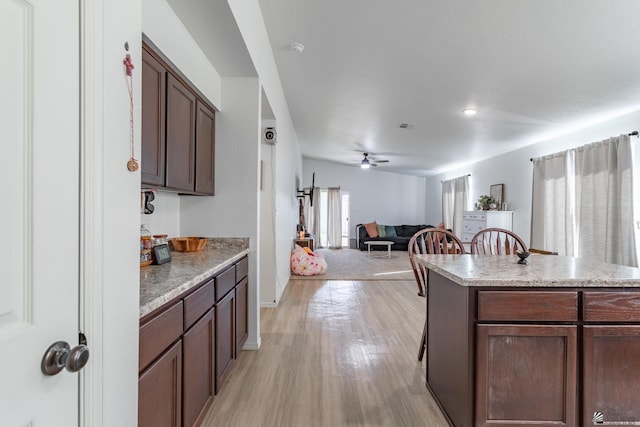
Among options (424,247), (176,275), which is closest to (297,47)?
(424,247)

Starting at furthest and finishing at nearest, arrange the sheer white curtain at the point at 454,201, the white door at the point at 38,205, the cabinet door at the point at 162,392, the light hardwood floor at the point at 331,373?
the sheer white curtain at the point at 454,201 → the light hardwood floor at the point at 331,373 → the cabinet door at the point at 162,392 → the white door at the point at 38,205

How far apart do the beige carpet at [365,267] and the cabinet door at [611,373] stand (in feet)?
13.1

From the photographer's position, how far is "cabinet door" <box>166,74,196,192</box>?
1.86 m

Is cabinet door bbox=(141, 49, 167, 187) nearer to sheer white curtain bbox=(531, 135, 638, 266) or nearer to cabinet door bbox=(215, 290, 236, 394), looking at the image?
cabinet door bbox=(215, 290, 236, 394)

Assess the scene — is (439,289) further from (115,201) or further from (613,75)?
(613,75)

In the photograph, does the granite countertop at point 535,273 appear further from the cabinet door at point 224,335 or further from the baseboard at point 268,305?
the baseboard at point 268,305

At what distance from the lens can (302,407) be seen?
1.90 meters

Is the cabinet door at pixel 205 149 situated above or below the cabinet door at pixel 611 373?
above

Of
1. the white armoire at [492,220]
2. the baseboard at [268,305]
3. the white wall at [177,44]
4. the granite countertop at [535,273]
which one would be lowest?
the baseboard at [268,305]

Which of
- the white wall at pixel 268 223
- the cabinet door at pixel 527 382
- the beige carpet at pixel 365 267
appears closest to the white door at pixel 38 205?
the cabinet door at pixel 527 382

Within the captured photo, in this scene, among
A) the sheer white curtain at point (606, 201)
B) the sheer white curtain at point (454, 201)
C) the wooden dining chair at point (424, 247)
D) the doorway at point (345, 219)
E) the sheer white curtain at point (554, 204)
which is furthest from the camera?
the doorway at point (345, 219)

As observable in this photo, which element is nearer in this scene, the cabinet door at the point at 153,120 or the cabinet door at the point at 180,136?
the cabinet door at the point at 153,120

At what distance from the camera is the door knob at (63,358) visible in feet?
2.08

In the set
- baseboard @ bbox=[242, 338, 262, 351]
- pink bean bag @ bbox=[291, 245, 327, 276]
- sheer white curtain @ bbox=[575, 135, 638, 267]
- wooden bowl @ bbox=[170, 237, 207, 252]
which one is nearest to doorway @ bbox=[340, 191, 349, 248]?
pink bean bag @ bbox=[291, 245, 327, 276]
